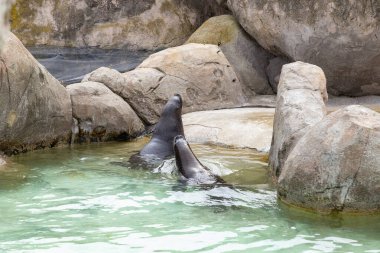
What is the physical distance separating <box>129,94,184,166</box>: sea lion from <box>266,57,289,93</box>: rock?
11.8ft

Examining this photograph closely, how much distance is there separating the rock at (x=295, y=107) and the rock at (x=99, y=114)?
9.74 ft

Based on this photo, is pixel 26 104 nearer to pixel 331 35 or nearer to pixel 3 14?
pixel 331 35

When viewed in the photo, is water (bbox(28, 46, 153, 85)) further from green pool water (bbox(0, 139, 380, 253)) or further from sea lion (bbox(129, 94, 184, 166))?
green pool water (bbox(0, 139, 380, 253))

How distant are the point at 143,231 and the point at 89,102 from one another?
486cm

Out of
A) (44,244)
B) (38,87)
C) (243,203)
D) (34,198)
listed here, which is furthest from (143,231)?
(38,87)

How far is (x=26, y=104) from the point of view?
749cm

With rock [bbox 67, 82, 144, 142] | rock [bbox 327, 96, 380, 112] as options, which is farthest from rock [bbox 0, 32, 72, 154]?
rock [bbox 327, 96, 380, 112]

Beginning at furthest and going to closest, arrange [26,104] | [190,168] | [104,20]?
[104,20] < [26,104] < [190,168]

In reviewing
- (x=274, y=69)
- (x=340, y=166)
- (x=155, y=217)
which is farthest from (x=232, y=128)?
(x=155, y=217)

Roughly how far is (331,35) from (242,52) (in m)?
1.83

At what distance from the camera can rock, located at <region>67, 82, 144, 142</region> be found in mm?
8602

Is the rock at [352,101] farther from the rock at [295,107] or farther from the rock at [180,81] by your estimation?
the rock at [295,107]

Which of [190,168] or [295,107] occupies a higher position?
[295,107]

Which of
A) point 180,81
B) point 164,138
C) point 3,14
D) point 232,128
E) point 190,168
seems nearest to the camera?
point 3,14
